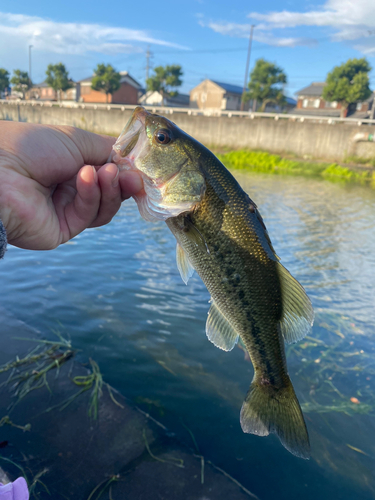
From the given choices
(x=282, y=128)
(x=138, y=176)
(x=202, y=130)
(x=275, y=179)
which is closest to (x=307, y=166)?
(x=282, y=128)

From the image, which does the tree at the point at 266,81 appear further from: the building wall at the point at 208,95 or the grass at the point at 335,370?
the grass at the point at 335,370

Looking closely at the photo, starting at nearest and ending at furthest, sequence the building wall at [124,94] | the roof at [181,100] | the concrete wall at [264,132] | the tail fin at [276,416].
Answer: the tail fin at [276,416] < the concrete wall at [264,132] < the building wall at [124,94] < the roof at [181,100]

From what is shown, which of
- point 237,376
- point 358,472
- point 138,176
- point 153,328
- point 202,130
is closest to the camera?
point 138,176

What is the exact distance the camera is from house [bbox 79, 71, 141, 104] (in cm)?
7419

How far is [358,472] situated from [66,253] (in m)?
7.22

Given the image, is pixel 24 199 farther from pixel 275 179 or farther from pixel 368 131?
pixel 368 131

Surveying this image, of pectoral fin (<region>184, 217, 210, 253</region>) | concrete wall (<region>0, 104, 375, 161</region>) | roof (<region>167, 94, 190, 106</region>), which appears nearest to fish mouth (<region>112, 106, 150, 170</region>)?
pectoral fin (<region>184, 217, 210, 253</region>)

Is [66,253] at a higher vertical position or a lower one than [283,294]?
lower

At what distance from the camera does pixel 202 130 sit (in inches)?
1492

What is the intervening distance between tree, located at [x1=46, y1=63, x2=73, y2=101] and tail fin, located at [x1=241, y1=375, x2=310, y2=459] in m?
80.2

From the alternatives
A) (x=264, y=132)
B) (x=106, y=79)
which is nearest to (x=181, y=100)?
(x=106, y=79)

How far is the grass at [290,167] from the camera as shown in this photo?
28.7 metres

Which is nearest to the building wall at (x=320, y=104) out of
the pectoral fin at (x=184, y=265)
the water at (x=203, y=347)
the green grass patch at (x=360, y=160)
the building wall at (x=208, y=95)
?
the building wall at (x=208, y=95)

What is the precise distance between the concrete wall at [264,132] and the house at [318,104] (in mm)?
37600
